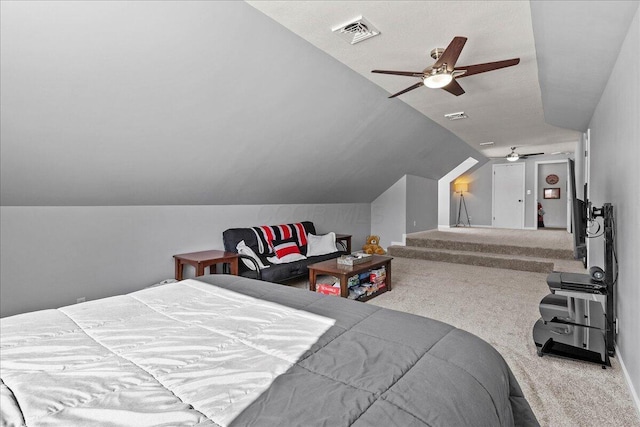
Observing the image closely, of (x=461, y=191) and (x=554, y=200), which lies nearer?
(x=554, y=200)

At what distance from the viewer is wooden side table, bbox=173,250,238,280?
11.8ft

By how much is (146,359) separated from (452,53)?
2762 mm

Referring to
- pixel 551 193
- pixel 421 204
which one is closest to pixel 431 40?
pixel 421 204

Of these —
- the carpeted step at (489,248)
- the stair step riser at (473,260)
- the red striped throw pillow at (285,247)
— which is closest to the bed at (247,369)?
the red striped throw pillow at (285,247)

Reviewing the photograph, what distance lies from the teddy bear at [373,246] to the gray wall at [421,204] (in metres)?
0.76

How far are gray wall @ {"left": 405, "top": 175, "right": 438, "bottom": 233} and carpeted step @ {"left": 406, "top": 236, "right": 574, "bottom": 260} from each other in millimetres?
484

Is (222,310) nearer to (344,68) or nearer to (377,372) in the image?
(377,372)

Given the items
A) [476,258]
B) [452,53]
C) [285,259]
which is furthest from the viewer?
[476,258]

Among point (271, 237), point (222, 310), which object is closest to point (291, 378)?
point (222, 310)

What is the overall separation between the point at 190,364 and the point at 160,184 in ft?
9.63

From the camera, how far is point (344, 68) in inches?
131

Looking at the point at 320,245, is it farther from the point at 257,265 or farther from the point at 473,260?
the point at 473,260

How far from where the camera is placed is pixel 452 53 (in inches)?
101

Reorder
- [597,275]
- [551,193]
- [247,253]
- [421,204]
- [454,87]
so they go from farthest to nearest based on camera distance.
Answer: [551,193]
[421,204]
[247,253]
[454,87]
[597,275]
